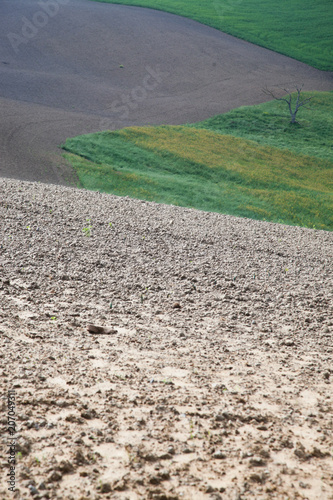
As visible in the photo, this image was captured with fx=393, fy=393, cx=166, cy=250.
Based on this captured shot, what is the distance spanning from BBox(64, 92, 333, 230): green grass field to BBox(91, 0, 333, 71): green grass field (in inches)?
1016

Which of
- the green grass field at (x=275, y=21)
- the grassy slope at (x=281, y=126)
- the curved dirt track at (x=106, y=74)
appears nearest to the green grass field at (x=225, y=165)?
the grassy slope at (x=281, y=126)

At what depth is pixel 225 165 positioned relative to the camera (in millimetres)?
31500

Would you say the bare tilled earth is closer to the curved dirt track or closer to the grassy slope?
the curved dirt track

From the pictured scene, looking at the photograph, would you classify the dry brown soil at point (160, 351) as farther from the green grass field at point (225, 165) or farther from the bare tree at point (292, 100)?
the bare tree at point (292, 100)

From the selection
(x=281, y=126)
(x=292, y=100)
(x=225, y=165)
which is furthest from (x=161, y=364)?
(x=292, y=100)

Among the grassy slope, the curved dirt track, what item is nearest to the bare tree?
the grassy slope

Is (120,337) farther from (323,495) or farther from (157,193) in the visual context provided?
(157,193)

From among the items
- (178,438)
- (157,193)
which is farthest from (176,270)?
(157,193)

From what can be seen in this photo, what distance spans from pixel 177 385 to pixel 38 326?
2910mm

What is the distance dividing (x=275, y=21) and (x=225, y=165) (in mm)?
52779

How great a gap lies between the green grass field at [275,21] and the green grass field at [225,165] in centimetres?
2579

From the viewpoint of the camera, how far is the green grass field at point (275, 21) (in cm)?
6369

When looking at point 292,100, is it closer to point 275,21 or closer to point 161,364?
point 275,21

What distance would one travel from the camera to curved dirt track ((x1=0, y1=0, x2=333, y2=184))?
3562 cm
